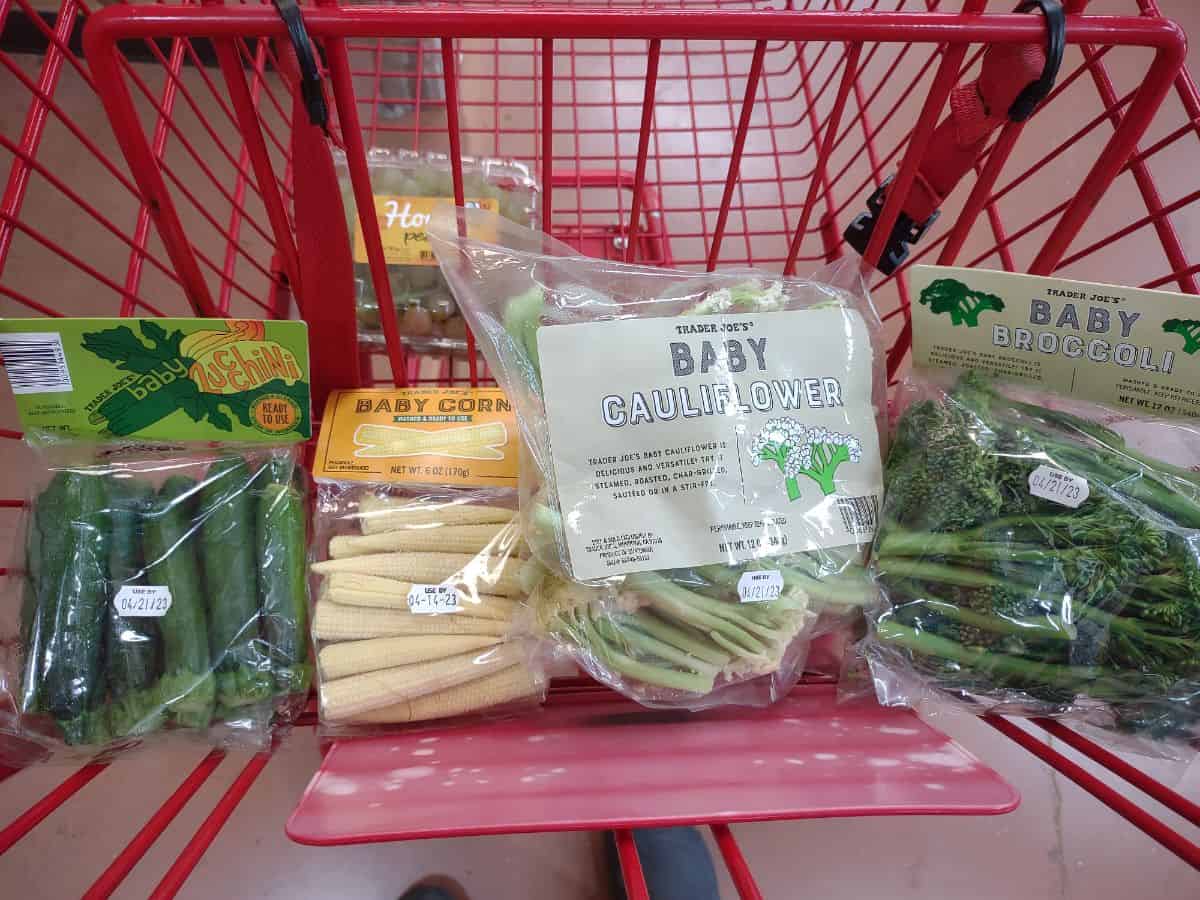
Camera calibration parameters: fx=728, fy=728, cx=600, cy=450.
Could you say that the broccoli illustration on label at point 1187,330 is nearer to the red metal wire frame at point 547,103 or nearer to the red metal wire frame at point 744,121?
the red metal wire frame at point 744,121

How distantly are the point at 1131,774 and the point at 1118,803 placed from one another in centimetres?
4

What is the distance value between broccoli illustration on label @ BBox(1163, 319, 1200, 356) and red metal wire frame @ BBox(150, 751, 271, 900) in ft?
2.60

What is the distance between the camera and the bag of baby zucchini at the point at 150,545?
621mm

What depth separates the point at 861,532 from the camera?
63 centimetres

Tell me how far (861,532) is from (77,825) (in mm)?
1174

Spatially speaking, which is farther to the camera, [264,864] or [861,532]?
[264,864]

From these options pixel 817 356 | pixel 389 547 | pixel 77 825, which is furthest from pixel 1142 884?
pixel 77 825

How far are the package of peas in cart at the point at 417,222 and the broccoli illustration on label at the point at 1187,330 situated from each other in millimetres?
711

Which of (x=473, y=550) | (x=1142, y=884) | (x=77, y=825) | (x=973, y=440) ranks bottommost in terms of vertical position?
(x=1142, y=884)

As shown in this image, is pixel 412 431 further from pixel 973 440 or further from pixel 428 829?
pixel 973 440

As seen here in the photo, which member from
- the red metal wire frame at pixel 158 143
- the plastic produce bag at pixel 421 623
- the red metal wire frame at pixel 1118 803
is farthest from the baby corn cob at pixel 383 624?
the red metal wire frame at pixel 1118 803

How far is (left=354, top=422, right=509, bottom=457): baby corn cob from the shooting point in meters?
0.76

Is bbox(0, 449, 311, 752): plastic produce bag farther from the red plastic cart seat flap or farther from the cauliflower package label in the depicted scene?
the cauliflower package label

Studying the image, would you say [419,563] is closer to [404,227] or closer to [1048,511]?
[404,227]
